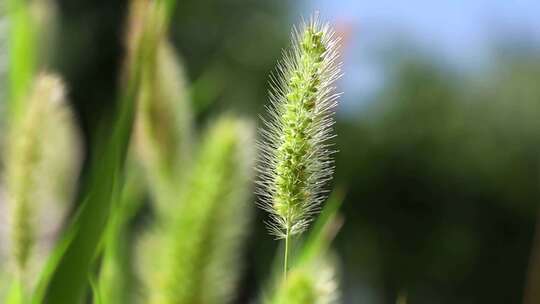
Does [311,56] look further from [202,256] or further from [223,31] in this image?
[223,31]

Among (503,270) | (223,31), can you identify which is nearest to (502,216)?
(503,270)

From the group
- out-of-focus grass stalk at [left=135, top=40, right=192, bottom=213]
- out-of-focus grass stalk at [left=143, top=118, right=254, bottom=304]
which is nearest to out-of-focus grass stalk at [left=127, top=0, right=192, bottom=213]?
out-of-focus grass stalk at [left=135, top=40, right=192, bottom=213]

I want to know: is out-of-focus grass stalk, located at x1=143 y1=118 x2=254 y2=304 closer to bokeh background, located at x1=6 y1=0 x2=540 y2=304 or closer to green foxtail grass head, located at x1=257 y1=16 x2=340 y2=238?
green foxtail grass head, located at x1=257 y1=16 x2=340 y2=238

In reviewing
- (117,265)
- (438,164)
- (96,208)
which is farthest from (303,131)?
(438,164)

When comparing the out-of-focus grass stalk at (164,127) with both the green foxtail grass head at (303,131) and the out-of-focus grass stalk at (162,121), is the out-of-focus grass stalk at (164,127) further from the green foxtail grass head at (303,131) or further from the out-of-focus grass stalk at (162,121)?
the green foxtail grass head at (303,131)

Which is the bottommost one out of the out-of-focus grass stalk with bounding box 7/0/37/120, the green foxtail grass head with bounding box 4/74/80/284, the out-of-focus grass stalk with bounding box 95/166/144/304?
the out-of-focus grass stalk with bounding box 95/166/144/304

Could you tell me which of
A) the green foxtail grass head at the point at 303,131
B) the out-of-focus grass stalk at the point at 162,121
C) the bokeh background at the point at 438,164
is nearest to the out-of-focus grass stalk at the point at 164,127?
the out-of-focus grass stalk at the point at 162,121

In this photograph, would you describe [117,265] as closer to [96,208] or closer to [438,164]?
[96,208]

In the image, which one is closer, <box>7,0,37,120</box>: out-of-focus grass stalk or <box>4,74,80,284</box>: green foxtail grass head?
<box>4,74,80,284</box>: green foxtail grass head
